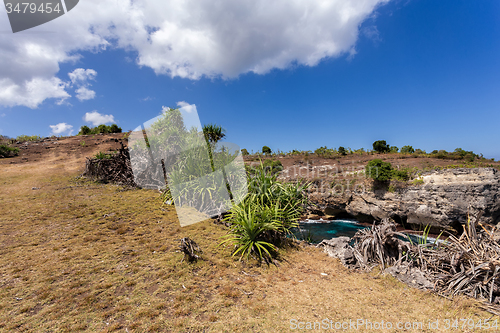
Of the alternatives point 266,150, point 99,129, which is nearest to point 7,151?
point 99,129

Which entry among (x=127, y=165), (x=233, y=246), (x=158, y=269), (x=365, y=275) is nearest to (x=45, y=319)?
(x=158, y=269)

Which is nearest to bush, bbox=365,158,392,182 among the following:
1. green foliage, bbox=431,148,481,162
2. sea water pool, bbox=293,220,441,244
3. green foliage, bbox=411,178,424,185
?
green foliage, bbox=411,178,424,185

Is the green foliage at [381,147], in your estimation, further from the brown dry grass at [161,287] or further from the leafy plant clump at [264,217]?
the brown dry grass at [161,287]

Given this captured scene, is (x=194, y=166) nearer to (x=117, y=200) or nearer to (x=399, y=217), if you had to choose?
(x=117, y=200)

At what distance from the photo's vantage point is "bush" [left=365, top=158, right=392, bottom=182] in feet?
51.0

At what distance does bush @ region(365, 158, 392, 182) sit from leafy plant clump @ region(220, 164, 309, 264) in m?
12.8

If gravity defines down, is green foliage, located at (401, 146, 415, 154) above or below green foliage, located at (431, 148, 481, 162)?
above

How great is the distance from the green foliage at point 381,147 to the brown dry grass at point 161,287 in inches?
1104

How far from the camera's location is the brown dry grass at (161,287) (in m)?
2.44

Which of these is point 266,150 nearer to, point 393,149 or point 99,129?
point 393,149

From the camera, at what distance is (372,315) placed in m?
2.75

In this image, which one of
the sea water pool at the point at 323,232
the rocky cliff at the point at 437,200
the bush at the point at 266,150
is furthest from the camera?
the bush at the point at 266,150

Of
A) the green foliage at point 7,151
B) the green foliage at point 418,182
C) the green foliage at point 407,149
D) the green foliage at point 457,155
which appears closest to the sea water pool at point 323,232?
the green foliage at point 418,182

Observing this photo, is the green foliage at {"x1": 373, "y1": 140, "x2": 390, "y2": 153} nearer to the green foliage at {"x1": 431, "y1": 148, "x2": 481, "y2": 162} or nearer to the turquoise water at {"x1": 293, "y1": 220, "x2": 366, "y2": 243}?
the green foliage at {"x1": 431, "y1": 148, "x2": 481, "y2": 162}
